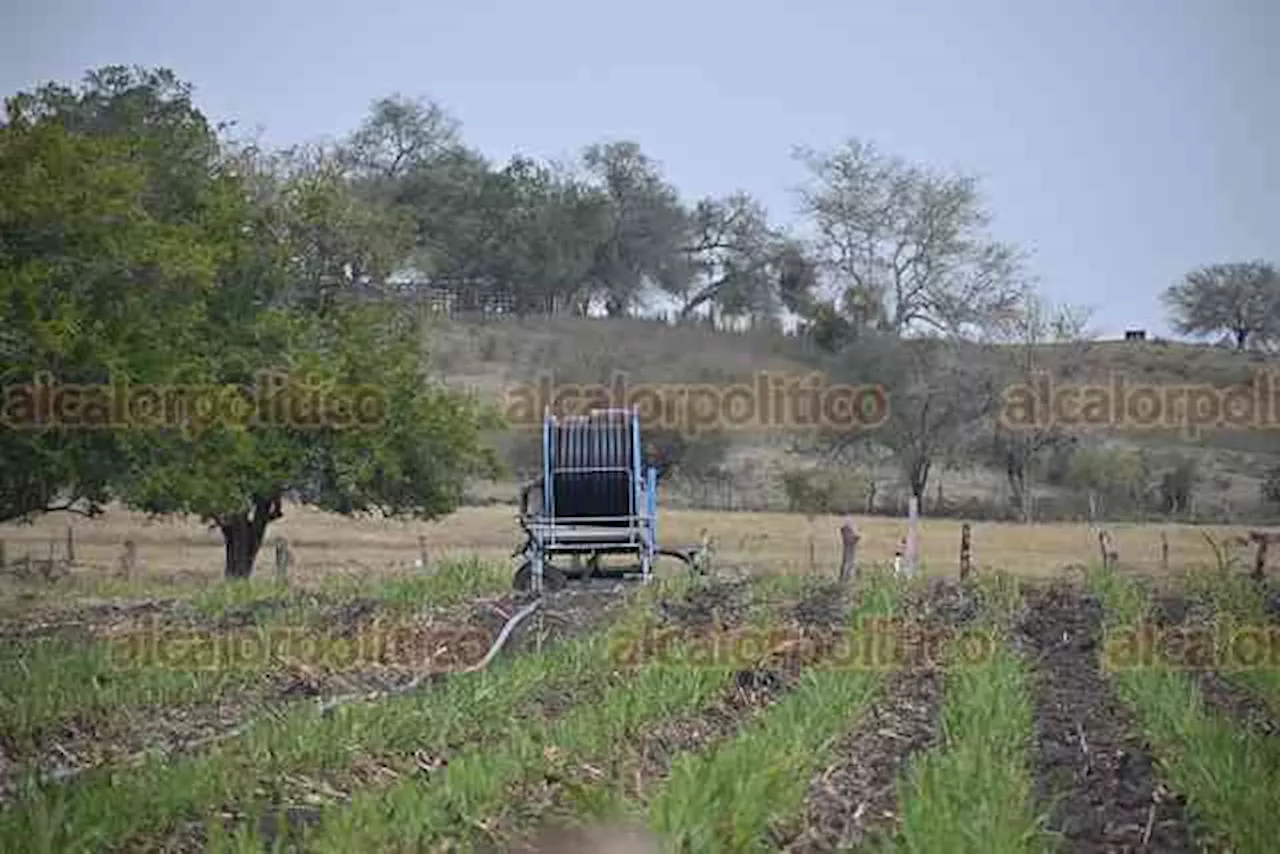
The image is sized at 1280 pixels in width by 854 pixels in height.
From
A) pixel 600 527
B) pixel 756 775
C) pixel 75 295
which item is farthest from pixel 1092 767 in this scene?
pixel 75 295

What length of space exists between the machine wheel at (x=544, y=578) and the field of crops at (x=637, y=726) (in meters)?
3.00

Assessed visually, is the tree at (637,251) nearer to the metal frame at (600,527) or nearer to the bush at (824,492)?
the bush at (824,492)

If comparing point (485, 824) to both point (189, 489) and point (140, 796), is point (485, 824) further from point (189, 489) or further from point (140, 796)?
point (189, 489)

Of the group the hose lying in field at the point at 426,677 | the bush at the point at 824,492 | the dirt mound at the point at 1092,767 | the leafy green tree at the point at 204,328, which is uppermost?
the leafy green tree at the point at 204,328

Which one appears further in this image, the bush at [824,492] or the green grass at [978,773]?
the bush at [824,492]

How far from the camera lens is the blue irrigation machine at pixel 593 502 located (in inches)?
974

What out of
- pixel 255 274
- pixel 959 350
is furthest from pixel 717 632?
pixel 959 350

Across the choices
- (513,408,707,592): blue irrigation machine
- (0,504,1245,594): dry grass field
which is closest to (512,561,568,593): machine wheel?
Answer: (513,408,707,592): blue irrigation machine

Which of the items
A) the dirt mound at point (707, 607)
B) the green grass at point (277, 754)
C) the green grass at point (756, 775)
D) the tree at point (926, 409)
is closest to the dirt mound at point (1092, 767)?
the green grass at point (756, 775)

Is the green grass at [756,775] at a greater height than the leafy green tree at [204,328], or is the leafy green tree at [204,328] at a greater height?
the leafy green tree at [204,328]

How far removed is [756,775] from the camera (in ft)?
28.4

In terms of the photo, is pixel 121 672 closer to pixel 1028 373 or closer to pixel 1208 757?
pixel 1208 757

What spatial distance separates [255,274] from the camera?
31.9 metres

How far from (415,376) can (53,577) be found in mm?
7383
